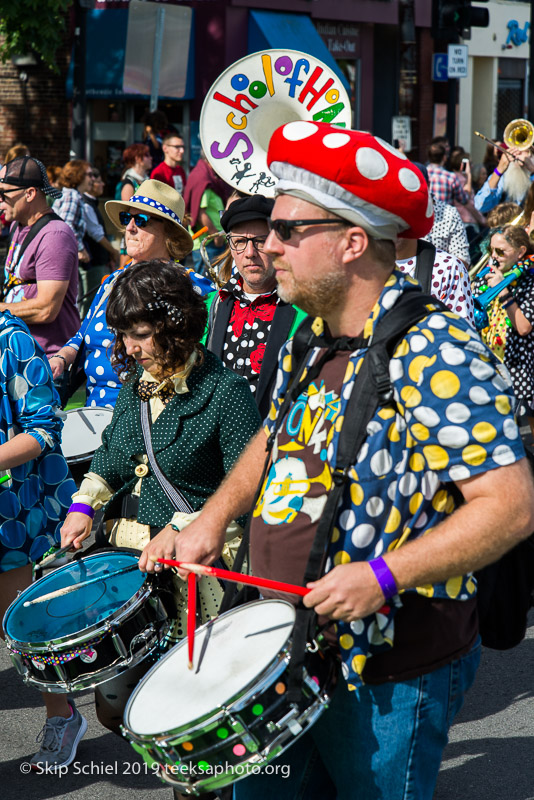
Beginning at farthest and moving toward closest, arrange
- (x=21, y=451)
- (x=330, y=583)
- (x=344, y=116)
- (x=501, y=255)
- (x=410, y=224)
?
1. (x=501, y=255)
2. (x=344, y=116)
3. (x=21, y=451)
4. (x=410, y=224)
5. (x=330, y=583)

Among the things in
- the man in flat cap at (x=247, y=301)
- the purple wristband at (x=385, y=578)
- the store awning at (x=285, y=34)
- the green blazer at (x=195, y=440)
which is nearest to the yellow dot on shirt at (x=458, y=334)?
the purple wristband at (x=385, y=578)

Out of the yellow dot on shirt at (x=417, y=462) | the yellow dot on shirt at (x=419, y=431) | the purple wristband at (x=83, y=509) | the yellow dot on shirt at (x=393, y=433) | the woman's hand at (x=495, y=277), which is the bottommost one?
the woman's hand at (x=495, y=277)

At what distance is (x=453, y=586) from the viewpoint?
Result: 7.47ft

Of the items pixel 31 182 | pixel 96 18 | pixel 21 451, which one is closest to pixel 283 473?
pixel 21 451

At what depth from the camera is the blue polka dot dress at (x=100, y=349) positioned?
16.6 feet

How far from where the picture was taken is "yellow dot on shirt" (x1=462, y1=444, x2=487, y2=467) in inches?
81.5

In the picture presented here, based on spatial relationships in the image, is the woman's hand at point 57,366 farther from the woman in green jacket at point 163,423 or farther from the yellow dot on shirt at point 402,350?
the yellow dot on shirt at point 402,350

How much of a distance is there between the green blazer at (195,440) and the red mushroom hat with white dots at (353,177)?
107 centimetres

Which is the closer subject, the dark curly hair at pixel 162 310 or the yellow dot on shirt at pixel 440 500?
the yellow dot on shirt at pixel 440 500

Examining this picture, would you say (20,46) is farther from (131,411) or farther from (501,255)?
(131,411)

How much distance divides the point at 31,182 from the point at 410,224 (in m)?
4.05

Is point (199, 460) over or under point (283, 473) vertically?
under

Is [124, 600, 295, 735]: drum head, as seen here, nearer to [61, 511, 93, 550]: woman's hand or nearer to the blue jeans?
the blue jeans

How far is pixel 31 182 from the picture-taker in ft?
19.6
